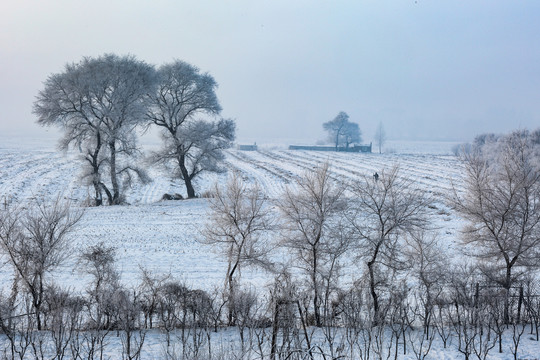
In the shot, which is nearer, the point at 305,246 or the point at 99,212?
the point at 305,246

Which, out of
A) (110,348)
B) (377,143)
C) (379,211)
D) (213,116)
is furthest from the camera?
(377,143)

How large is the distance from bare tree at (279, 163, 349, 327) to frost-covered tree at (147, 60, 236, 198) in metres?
18.0

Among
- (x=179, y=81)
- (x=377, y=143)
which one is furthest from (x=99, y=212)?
(x=377, y=143)

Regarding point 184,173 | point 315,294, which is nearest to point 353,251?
point 315,294

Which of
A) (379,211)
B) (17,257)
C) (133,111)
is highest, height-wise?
(133,111)

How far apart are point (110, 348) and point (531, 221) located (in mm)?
17040

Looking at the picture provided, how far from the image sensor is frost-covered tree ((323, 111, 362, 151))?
3743 inches

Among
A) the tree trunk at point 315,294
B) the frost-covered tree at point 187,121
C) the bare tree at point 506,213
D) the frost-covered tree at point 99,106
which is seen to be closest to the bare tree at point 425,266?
the bare tree at point 506,213

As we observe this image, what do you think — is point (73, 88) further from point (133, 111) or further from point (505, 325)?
point (505, 325)

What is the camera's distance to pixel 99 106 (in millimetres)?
33594

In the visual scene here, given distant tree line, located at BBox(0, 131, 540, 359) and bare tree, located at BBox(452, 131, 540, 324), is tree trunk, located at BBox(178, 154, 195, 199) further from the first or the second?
bare tree, located at BBox(452, 131, 540, 324)

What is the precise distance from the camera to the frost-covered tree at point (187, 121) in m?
35.2

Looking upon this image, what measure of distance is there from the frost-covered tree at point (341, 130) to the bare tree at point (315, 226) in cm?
7721

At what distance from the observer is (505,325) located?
17109 mm
